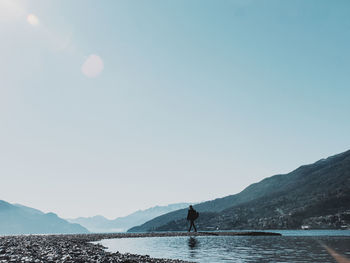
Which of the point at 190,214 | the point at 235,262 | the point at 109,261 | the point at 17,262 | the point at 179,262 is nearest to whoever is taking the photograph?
the point at 17,262

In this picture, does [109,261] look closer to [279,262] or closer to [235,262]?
[235,262]

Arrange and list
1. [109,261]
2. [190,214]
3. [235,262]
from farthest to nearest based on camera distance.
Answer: [190,214] < [235,262] < [109,261]

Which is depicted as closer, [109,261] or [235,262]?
[109,261]

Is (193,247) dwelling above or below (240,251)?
above

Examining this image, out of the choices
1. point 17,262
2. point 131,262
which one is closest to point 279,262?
point 131,262

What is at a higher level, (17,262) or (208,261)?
(17,262)

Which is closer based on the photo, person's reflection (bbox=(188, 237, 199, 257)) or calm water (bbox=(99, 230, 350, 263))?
calm water (bbox=(99, 230, 350, 263))

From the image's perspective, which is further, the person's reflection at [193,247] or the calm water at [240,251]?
the person's reflection at [193,247]

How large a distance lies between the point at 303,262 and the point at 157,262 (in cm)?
1131

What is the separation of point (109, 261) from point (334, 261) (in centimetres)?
1712

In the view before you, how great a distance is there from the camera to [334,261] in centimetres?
2391

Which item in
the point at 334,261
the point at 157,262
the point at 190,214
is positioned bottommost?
the point at 334,261

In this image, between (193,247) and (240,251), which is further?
(193,247)

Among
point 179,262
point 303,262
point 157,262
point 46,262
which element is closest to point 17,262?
point 46,262
